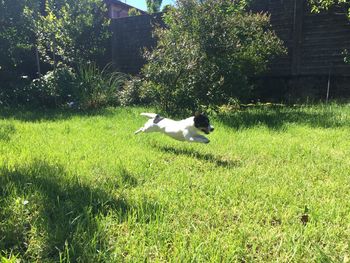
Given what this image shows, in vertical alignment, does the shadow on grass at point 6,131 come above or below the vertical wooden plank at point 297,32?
below

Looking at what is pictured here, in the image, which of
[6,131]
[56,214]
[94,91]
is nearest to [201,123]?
[56,214]

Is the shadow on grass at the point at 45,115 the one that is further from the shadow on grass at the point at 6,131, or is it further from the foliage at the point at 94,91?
the shadow on grass at the point at 6,131

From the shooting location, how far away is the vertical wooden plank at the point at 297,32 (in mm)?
8977

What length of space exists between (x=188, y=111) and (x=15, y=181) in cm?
463

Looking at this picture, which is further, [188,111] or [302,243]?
[188,111]

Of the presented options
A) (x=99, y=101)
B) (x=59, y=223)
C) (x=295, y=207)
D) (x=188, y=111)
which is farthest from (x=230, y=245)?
(x=99, y=101)

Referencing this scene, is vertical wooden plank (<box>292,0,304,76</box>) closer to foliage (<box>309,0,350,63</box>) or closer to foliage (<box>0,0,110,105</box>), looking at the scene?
foliage (<box>309,0,350,63</box>)

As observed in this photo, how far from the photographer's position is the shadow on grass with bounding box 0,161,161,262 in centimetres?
205

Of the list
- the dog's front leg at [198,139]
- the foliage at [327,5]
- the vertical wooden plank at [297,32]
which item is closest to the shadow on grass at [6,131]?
the dog's front leg at [198,139]

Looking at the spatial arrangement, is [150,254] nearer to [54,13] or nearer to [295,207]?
[295,207]

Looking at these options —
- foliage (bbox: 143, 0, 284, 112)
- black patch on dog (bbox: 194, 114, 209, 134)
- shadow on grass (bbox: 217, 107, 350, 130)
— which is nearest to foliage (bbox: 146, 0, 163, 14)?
A: foliage (bbox: 143, 0, 284, 112)

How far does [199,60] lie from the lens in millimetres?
7215

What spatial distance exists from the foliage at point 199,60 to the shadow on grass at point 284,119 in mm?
666

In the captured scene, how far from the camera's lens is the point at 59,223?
231 centimetres
